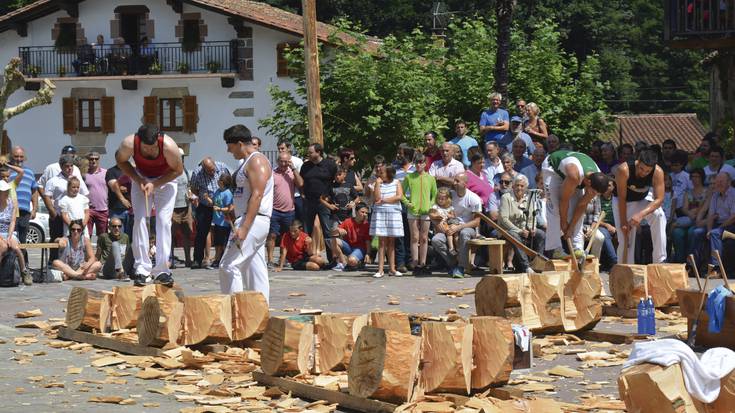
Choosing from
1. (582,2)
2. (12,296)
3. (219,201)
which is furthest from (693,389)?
(582,2)

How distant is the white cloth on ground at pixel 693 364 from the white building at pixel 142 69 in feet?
127

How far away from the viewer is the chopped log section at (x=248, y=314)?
12.3 m

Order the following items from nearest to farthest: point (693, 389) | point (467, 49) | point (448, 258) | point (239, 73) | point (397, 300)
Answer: point (693, 389), point (397, 300), point (448, 258), point (467, 49), point (239, 73)

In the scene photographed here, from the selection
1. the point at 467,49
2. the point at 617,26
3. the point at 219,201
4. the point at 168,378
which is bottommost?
the point at 168,378

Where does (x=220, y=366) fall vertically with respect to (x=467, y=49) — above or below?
below

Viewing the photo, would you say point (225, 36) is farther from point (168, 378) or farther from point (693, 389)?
point (693, 389)

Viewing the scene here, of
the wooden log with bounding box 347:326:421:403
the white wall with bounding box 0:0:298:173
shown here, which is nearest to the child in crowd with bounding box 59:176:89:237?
the wooden log with bounding box 347:326:421:403

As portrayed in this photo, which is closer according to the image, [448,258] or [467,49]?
[448,258]

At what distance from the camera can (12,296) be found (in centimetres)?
1752

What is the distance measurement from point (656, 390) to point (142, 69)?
42538 mm

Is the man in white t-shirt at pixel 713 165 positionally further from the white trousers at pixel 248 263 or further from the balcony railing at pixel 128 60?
the balcony railing at pixel 128 60

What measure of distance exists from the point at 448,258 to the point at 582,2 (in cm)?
4927

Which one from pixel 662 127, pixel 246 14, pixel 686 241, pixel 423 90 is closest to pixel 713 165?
pixel 686 241

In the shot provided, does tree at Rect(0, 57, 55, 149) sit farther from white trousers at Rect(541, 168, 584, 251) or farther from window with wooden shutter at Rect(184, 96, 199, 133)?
window with wooden shutter at Rect(184, 96, 199, 133)
